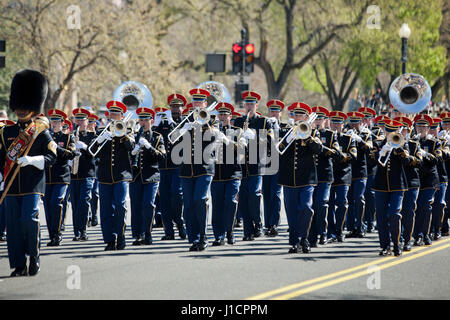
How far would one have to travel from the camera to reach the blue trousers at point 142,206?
41.9 ft

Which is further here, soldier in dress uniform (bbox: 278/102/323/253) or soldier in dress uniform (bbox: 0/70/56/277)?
soldier in dress uniform (bbox: 278/102/323/253)

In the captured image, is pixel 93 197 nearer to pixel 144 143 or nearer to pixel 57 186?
pixel 57 186

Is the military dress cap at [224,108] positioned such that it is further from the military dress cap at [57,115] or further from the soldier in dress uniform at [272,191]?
the military dress cap at [57,115]

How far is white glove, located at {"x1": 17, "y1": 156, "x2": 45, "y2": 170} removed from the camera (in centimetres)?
995

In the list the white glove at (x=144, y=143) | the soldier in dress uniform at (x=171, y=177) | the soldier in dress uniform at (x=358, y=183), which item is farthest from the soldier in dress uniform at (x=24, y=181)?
the soldier in dress uniform at (x=358, y=183)

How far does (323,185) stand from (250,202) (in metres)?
1.55

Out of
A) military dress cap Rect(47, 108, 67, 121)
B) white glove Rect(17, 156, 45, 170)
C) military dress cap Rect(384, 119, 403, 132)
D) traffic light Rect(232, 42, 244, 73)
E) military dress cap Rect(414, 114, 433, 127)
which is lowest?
white glove Rect(17, 156, 45, 170)

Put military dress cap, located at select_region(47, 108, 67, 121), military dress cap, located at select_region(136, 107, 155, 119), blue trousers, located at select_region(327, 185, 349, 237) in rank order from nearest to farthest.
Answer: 1. military dress cap, located at select_region(136, 107, 155, 119)
2. military dress cap, located at select_region(47, 108, 67, 121)
3. blue trousers, located at select_region(327, 185, 349, 237)

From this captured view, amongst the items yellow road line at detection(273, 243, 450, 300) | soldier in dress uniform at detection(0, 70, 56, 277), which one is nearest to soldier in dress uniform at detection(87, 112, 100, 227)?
soldier in dress uniform at detection(0, 70, 56, 277)

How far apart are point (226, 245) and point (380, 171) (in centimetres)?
256

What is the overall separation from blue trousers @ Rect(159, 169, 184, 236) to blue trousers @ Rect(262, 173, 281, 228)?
5.06 ft

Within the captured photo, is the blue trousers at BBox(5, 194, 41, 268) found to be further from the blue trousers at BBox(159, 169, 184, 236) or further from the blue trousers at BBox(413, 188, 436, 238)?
the blue trousers at BBox(413, 188, 436, 238)

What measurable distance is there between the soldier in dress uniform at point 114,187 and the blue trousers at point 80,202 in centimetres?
129
